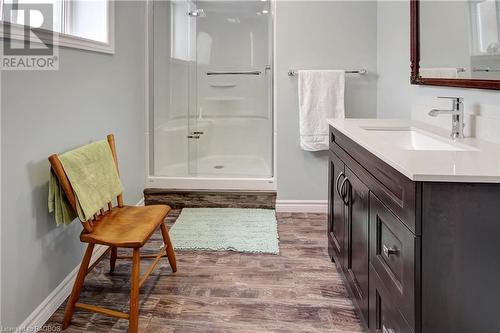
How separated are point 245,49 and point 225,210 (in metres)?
1.56

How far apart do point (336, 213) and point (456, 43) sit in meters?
1.02

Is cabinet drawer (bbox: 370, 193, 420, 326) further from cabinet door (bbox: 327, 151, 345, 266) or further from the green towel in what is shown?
the green towel

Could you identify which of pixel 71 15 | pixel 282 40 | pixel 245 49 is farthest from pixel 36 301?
pixel 245 49

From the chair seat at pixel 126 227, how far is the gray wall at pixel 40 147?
8.6 inches

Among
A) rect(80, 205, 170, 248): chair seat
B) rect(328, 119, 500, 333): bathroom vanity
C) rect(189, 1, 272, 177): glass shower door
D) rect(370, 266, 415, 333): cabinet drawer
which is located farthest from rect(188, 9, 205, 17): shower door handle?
rect(370, 266, 415, 333): cabinet drawer

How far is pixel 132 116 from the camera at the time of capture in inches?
129

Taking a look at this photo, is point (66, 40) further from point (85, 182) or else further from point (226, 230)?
point (226, 230)

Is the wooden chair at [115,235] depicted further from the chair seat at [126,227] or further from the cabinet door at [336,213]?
the cabinet door at [336,213]

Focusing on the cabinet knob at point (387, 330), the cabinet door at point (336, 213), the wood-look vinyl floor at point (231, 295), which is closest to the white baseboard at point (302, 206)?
the wood-look vinyl floor at point (231, 295)

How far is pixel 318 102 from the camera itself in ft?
11.2

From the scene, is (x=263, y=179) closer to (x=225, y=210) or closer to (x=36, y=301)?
(x=225, y=210)

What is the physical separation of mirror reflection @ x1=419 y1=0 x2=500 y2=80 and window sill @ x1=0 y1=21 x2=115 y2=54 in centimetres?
186

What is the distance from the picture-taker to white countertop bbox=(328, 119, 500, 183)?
110cm

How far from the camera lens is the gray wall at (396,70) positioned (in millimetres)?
2529
